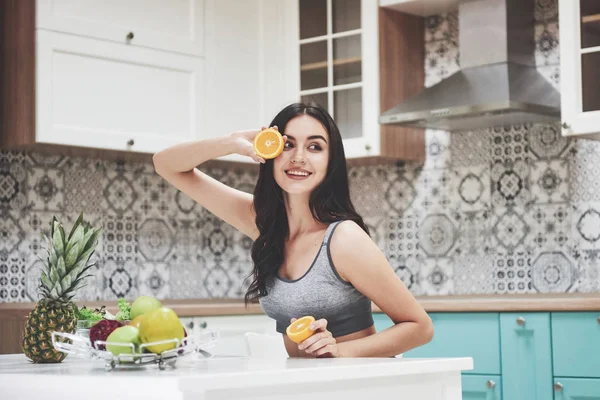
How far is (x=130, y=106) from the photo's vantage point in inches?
158

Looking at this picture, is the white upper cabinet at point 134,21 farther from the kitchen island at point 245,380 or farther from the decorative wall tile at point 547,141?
the kitchen island at point 245,380

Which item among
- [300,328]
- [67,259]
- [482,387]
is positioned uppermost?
[67,259]

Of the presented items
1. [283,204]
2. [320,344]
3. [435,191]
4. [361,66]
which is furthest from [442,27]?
[320,344]

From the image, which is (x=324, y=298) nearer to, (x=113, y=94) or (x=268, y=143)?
(x=268, y=143)

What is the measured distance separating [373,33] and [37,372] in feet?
9.79

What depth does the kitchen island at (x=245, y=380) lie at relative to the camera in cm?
133

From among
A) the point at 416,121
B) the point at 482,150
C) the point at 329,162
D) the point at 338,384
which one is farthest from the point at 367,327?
the point at 482,150

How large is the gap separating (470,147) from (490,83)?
51cm

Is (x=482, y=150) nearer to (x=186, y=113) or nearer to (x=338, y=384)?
(x=186, y=113)

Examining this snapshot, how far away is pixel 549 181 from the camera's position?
4.12 m

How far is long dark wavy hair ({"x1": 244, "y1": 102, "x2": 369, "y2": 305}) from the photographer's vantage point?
2203 millimetres

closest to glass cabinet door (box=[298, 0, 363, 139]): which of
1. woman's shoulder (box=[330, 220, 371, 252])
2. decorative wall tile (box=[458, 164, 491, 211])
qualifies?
decorative wall tile (box=[458, 164, 491, 211])

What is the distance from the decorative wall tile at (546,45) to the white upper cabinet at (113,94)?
4.91 ft

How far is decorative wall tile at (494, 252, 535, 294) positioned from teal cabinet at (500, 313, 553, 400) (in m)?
0.67
